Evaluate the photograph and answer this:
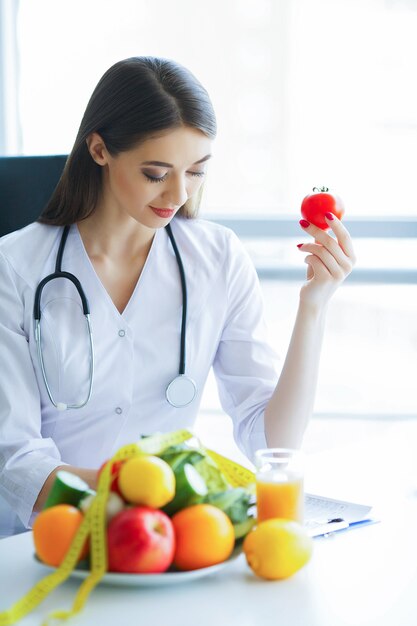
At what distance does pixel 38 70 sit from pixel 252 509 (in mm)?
3031

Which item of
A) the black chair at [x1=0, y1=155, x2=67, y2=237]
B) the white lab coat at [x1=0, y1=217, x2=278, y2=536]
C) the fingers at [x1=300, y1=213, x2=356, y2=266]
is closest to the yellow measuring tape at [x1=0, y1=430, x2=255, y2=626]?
the white lab coat at [x1=0, y1=217, x2=278, y2=536]

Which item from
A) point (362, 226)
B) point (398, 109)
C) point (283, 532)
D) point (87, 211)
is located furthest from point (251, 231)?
point (283, 532)

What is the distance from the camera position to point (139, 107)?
1630mm

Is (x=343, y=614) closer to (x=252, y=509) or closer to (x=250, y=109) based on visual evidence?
(x=252, y=509)

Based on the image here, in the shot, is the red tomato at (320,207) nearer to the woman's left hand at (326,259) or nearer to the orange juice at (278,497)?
the woman's left hand at (326,259)

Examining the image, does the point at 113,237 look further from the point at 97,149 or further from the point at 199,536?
the point at 199,536

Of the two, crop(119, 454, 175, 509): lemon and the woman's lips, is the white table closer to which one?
crop(119, 454, 175, 509): lemon

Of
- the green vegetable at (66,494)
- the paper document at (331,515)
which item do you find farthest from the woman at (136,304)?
the green vegetable at (66,494)

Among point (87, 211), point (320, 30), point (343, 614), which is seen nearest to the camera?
point (343, 614)

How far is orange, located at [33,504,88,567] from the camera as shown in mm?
959

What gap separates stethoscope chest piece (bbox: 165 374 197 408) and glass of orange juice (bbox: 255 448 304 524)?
1.92ft

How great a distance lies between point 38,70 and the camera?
12.6 ft

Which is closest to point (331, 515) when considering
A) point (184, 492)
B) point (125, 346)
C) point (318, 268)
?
point (184, 492)

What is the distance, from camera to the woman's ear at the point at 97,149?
171cm
